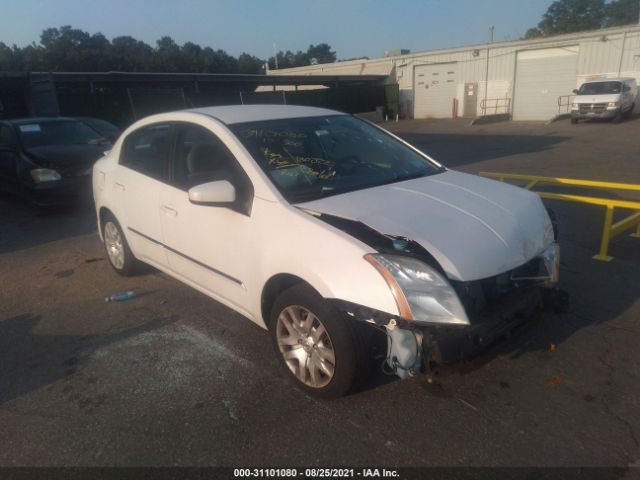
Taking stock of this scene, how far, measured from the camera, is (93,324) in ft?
13.3

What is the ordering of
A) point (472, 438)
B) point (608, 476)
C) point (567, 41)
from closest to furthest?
point (608, 476) < point (472, 438) < point (567, 41)

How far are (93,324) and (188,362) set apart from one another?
1.23 meters

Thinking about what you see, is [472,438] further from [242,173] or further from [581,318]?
[242,173]

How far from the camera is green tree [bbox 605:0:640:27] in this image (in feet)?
243

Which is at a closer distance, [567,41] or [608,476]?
[608,476]

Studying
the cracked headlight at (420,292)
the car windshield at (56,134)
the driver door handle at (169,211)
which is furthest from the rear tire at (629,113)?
Result: the cracked headlight at (420,292)

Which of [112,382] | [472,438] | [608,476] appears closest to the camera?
[608,476]

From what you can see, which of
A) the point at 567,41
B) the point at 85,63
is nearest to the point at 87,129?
the point at 567,41

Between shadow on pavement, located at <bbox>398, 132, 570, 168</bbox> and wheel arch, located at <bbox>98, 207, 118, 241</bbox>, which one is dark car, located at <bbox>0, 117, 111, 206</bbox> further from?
shadow on pavement, located at <bbox>398, 132, 570, 168</bbox>

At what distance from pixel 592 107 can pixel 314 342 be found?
2388cm

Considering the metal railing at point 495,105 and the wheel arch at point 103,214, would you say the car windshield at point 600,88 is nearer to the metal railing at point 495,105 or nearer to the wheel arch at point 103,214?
the metal railing at point 495,105

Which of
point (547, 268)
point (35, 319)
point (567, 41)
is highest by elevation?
point (567, 41)

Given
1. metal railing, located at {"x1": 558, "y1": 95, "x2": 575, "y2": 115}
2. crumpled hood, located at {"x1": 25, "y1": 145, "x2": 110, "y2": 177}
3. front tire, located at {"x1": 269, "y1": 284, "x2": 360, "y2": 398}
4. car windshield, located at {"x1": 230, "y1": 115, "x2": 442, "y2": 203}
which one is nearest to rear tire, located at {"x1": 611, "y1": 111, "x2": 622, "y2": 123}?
metal railing, located at {"x1": 558, "y1": 95, "x2": 575, "y2": 115}

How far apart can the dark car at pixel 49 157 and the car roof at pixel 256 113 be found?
4947mm
